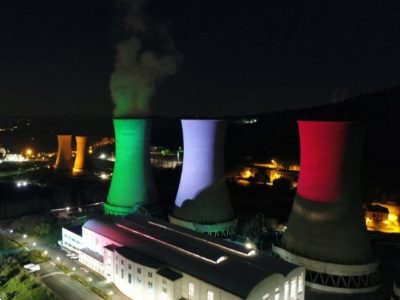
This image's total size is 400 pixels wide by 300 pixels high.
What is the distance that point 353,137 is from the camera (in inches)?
303

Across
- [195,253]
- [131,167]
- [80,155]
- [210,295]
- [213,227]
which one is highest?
[131,167]

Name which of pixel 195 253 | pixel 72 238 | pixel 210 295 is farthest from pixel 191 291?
pixel 72 238

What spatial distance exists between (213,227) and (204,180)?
1.43 m

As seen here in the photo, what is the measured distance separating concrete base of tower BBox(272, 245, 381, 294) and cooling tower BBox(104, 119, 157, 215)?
6007 millimetres

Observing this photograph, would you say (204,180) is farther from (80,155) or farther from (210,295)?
(80,155)

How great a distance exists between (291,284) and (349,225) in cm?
184

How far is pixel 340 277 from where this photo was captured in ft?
26.7

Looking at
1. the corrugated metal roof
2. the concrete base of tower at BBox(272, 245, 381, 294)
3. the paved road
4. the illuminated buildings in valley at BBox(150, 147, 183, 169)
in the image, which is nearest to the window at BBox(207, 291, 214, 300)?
the corrugated metal roof

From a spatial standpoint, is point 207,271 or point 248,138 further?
point 248,138

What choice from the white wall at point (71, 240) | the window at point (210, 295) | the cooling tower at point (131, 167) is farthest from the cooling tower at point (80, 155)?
the window at point (210, 295)

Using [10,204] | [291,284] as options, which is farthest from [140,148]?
[10,204]

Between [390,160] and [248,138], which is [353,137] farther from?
[248,138]

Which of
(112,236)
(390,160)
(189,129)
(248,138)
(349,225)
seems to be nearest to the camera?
(349,225)

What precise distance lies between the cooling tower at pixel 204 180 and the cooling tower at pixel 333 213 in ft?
9.92
